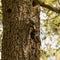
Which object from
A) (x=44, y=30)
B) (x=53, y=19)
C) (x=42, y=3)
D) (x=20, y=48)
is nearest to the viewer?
(x=20, y=48)

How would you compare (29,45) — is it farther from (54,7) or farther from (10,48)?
(54,7)

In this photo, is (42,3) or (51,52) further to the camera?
(51,52)

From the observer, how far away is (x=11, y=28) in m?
2.50

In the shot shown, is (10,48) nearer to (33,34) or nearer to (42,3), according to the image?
(33,34)

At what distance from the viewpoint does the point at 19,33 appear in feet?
8.12

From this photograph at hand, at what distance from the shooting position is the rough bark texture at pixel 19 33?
97.0 inches

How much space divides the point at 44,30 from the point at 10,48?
197 centimetres

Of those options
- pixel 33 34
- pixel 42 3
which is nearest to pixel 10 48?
pixel 33 34

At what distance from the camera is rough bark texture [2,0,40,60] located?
2465mm

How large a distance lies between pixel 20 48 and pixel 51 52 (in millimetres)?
2244

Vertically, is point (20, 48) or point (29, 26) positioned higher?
point (29, 26)

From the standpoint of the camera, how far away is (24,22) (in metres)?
2.49


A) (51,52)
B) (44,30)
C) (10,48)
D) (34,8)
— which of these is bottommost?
(51,52)

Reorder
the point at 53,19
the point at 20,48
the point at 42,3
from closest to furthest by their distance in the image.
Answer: the point at 20,48, the point at 42,3, the point at 53,19
